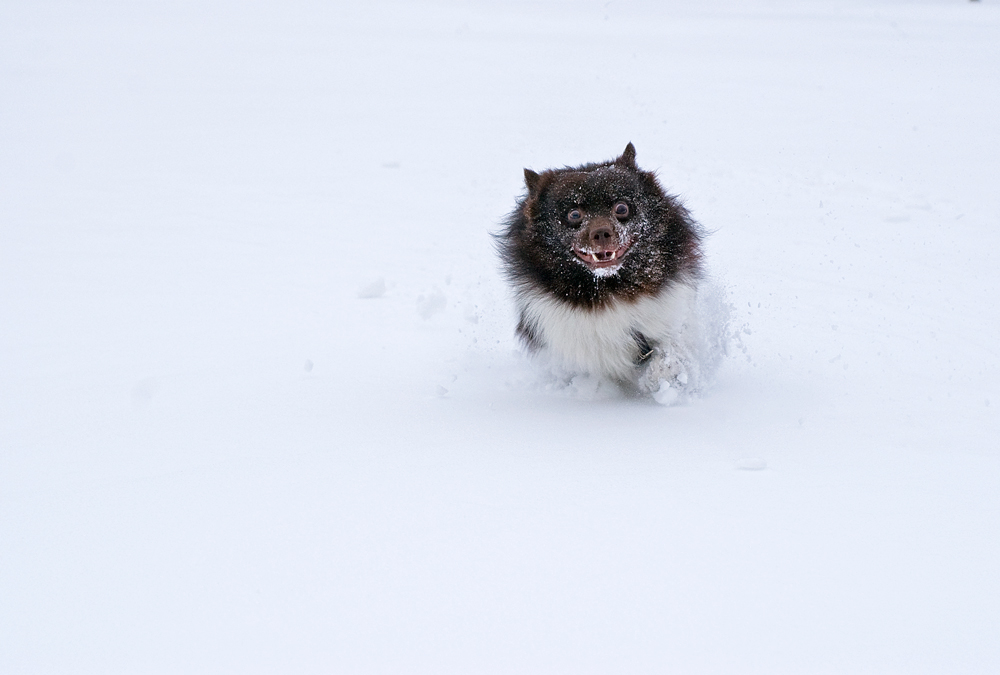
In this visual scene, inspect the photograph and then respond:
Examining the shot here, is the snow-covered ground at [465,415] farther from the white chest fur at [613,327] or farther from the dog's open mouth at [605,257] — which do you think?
the dog's open mouth at [605,257]

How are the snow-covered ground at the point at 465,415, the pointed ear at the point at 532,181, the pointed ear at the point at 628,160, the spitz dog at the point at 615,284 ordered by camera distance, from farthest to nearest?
the pointed ear at the point at 628,160, the pointed ear at the point at 532,181, the spitz dog at the point at 615,284, the snow-covered ground at the point at 465,415

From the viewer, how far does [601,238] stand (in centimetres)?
447

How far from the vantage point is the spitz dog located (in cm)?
471

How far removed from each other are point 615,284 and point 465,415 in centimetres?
99

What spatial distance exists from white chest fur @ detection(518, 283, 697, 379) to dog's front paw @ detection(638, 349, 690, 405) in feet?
0.23

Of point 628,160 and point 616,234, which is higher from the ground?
point 628,160

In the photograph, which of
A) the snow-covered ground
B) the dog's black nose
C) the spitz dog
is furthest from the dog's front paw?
the dog's black nose

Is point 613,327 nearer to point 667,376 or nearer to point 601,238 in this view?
point 667,376

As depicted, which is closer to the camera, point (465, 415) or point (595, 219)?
point (595, 219)

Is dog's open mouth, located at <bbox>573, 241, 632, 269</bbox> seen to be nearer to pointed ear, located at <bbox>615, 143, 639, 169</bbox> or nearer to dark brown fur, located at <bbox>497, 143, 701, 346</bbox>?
dark brown fur, located at <bbox>497, 143, 701, 346</bbox>

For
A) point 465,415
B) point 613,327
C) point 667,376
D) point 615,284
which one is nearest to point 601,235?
point 615,284

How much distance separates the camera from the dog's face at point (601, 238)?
4637 millimetres

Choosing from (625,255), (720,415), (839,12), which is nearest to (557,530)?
(720,415)

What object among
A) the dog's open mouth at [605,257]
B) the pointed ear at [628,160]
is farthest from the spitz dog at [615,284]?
the pointed ear at [628,160]
